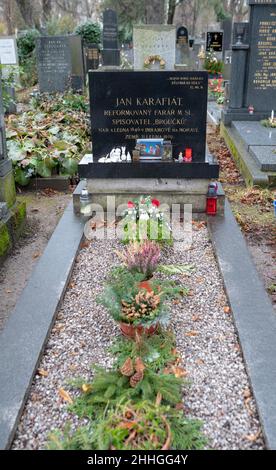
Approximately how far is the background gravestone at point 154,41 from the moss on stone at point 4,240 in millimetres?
4067

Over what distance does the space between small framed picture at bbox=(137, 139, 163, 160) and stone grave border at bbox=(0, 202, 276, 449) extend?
1403mm

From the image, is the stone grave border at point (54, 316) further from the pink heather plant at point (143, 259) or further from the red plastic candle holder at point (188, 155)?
the red plastic candle holder at point (188, 155)

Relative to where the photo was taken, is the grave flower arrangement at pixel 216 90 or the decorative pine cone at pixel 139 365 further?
the grave flower arrangement at pixel 216 90

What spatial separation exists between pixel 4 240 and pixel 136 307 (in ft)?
8.72

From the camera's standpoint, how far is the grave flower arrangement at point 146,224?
530 centimetres

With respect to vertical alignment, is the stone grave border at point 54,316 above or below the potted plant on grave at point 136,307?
below

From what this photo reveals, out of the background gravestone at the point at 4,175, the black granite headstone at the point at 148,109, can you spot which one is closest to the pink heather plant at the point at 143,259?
the background gravestone at the point at 4,175

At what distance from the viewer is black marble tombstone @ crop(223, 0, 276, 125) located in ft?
34.3

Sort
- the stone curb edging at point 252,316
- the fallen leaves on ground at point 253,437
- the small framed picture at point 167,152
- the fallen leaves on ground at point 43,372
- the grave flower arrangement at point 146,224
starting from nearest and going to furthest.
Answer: the fallen leaves on ground at point 253,437
the stone curb edging at point 252,316
the fallen leaves on ground at point 43,372
the grave flower arrangement at point 146,224
the small framed picture at point 167,152

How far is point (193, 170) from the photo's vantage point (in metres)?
6.28

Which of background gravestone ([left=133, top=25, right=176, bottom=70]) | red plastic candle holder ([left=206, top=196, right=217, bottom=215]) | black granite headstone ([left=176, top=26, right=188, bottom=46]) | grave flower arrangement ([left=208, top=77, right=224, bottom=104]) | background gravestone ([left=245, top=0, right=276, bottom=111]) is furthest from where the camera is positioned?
black granite headstone ([left=176, top=26, right=188, bottom=46])

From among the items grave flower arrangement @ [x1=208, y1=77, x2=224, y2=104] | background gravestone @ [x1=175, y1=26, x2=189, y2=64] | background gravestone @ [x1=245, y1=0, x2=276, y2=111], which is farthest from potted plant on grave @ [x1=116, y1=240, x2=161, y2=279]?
background gravestone @ [x1=175, y1=26, x2=189, y2=64]

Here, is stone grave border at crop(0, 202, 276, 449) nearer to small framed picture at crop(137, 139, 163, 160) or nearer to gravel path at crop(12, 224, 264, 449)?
gravel path at crop(12, 224, 264, 449)

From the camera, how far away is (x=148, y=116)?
21.4 feet
